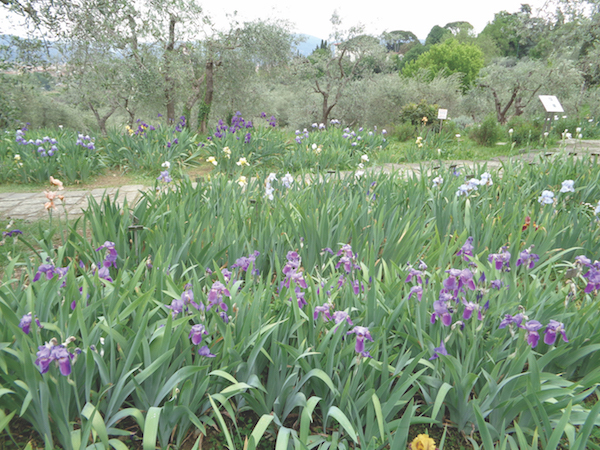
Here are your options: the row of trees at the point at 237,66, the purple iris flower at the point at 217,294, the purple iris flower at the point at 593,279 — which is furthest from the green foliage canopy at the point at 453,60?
the purple iris flower at the point at 217,294

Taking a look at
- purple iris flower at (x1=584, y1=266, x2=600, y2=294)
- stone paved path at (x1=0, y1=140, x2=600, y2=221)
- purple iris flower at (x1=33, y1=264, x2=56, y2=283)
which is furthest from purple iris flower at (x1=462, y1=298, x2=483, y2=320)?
stone paved path at (x1=0, y1=140, x2=600, y2=221)

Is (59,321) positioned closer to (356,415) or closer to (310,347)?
(310,347)

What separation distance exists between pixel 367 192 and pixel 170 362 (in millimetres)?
2237

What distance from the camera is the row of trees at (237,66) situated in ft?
14.4

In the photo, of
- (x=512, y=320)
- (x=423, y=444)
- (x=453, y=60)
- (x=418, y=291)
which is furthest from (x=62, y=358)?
(x=453, y=60)

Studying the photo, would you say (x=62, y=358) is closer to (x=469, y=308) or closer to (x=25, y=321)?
(x=25, y=321)

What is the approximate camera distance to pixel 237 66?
13.4 meters

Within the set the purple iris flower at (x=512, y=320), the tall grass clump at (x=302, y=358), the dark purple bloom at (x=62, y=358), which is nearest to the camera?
the dark purple bloom at (x=62, y=358)

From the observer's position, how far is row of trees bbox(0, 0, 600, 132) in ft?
14.4

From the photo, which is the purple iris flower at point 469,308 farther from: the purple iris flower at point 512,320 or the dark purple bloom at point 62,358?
the dark purple bloom at point 62,358

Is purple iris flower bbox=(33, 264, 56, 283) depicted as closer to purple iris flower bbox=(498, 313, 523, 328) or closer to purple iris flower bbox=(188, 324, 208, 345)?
purple iris flower bbox=(188, 324, 208, 345)

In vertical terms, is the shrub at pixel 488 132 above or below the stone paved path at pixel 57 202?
above

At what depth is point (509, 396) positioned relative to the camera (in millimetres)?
1458

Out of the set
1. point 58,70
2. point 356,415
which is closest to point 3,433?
point 356,415
